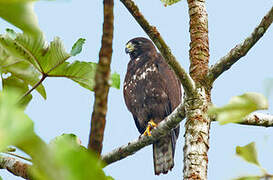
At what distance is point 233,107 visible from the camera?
52cm

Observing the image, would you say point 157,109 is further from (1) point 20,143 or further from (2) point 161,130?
(1) point 20,143

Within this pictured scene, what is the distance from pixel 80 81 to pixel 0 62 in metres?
0.40

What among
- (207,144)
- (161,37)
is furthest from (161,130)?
(161,37)

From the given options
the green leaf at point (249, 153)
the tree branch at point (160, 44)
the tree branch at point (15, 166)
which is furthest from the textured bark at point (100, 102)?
the tree branch at point (15, 166)

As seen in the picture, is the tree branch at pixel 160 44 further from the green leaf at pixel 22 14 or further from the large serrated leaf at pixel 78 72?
the green leaf at pixel 22 14

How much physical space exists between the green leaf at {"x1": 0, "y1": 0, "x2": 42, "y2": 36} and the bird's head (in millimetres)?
5811

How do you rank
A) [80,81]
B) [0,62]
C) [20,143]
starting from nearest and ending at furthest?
[20,143], [0,62], [80,81]

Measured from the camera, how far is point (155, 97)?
555cm

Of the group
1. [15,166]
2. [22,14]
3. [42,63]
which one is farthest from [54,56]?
[22,14]

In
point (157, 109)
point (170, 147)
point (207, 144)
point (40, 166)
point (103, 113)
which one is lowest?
point (40, 166)

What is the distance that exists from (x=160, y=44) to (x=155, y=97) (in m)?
3.24

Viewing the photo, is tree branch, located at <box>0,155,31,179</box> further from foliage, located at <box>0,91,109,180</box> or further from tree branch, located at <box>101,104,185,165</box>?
foliage, located at <box>0,91,109,180</box>

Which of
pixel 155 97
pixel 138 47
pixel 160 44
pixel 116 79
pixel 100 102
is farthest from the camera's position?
pixel 138 47

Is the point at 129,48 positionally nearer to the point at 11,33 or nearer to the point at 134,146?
the point at 134,146
